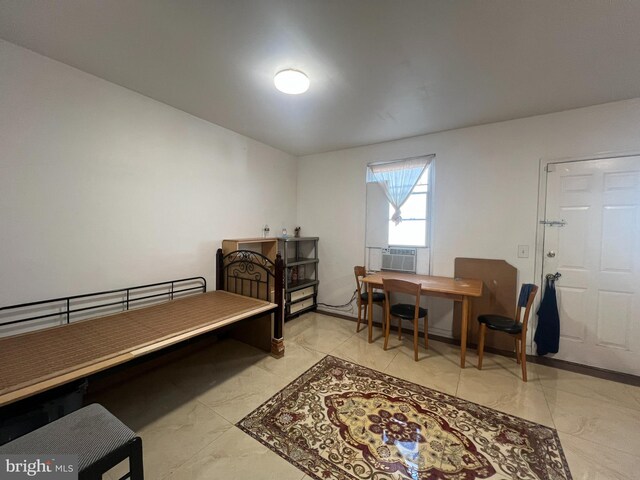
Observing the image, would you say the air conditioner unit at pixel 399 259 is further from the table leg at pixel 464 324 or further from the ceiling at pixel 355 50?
the ceiling at pixel 355 50

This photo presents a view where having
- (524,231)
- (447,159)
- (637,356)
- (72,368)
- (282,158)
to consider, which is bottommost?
(637,356)

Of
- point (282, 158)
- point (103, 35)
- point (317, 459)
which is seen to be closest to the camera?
point (317, 459)

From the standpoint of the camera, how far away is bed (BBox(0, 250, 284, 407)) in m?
1.34

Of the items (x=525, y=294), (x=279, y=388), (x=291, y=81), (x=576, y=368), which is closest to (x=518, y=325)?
(x=525, y=294)

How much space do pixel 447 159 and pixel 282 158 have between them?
240 centimetres

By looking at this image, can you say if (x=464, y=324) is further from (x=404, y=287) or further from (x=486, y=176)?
(x=486, y=176)

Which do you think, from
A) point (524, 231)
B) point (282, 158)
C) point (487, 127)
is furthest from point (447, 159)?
point (282, 158)

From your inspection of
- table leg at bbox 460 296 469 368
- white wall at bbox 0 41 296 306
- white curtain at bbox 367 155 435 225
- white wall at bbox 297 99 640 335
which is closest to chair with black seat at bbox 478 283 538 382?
table leg at bbox 460 296 469 368

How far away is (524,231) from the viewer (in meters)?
2.71

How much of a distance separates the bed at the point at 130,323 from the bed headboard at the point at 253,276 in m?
0.01

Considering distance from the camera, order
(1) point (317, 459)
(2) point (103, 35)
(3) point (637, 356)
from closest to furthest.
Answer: (1) point (317, 459)
(2) point (103, 35)
(3) point (637, 356)

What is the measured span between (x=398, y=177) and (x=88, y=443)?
3.53m

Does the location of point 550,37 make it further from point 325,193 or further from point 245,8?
point 325,193

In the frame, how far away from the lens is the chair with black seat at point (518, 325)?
2.25 m
